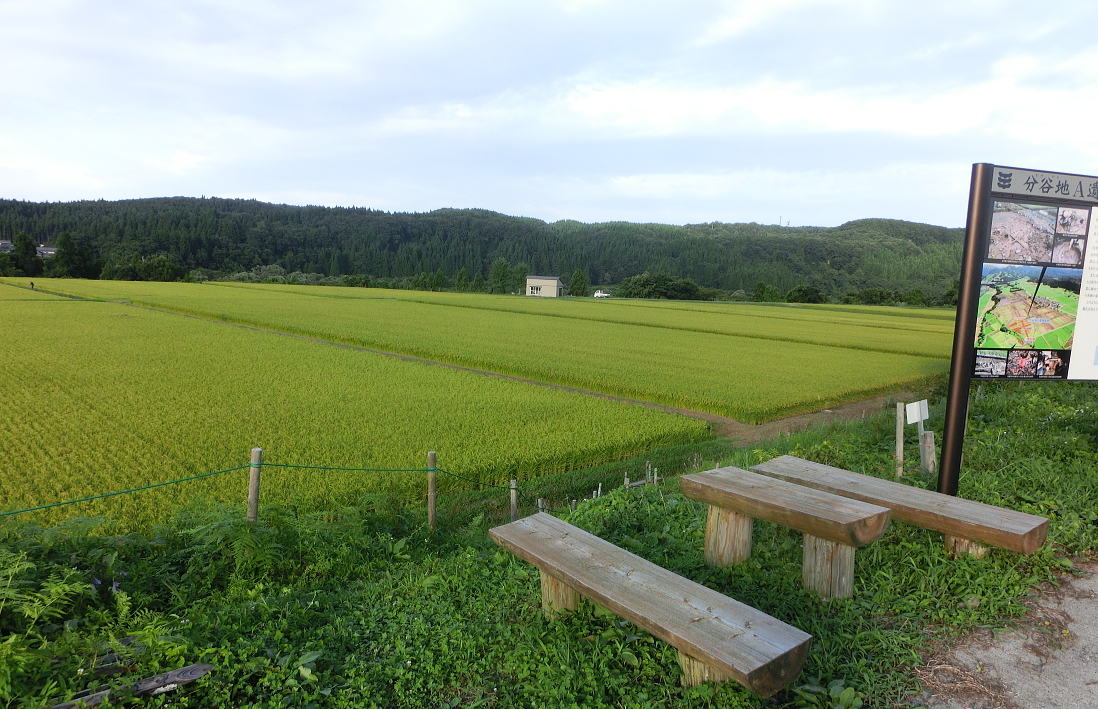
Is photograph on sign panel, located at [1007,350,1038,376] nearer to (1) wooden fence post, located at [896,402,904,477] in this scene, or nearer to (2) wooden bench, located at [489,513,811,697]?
(1) wooden fence post, located at [896,402,904,477]

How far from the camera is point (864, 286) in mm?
104875

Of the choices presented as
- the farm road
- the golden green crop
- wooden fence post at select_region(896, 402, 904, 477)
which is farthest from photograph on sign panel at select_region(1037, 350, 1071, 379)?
the farm road

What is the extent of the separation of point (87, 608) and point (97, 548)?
0.80 meters

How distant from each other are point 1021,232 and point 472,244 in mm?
144187

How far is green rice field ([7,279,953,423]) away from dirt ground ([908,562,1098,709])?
10.6 metres

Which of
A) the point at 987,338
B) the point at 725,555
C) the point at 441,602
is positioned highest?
the point at 987,338

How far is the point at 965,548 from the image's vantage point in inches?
169

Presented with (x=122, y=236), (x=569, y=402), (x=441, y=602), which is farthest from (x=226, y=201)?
(x=441, y=602)

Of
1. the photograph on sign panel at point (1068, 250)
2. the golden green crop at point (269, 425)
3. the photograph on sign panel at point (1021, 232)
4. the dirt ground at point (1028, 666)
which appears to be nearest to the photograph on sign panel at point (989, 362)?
the photograph on sign panel at point (1021, 232)

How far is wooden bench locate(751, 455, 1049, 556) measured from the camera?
384cm

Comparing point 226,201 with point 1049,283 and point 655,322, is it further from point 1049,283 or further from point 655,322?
point 1049,283

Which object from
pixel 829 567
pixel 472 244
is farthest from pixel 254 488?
pixel 472 244

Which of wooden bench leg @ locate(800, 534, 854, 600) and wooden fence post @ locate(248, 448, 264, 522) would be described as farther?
wooden fence post @ locate(248, 448, 264, 522)

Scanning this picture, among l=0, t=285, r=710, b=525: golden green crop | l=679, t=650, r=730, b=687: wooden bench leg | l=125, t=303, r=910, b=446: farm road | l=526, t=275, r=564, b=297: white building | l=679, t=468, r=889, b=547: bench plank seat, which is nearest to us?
l=679, t=650, r=730, b=687: wooden bench leg
